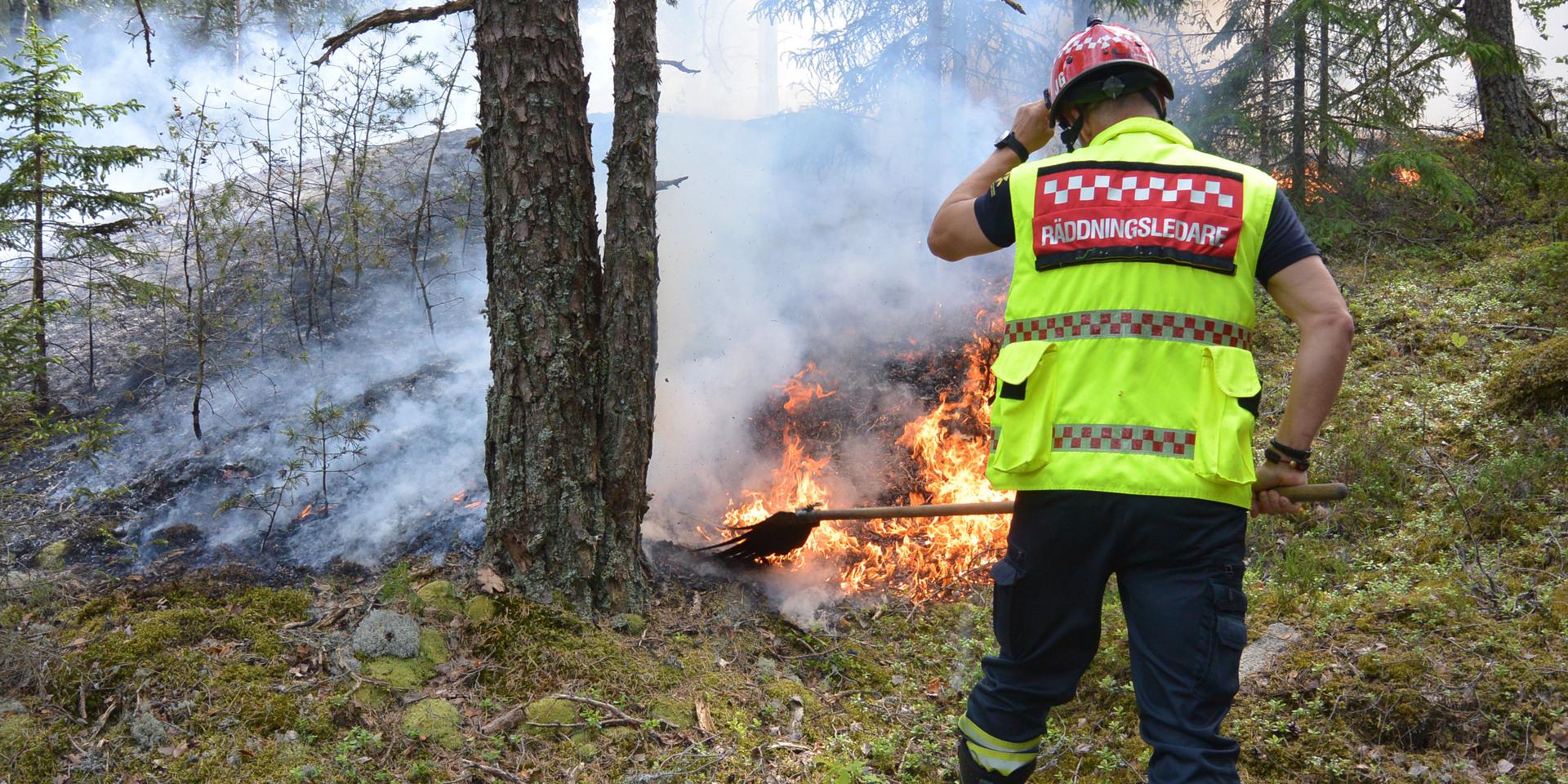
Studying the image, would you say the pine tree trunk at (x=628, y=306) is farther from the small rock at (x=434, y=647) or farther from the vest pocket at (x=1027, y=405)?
the vest pocket at (x=1027, y=405)

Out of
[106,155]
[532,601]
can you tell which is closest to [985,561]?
[532,601]

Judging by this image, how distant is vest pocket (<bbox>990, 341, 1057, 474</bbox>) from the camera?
8.14 feet

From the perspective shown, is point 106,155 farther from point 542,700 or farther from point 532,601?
point 542,700

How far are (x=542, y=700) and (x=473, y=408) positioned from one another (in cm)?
342

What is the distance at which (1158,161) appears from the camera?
2463 millimetres

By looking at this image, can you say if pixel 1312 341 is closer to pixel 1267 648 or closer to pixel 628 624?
pixel 1267 648

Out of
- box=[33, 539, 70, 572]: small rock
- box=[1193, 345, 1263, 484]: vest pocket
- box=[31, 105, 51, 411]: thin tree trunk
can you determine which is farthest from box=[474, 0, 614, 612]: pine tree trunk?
box=[31, 105, 51, 411]: thin tree trunk

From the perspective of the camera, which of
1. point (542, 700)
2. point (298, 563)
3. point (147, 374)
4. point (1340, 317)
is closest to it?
point (1340, 317)

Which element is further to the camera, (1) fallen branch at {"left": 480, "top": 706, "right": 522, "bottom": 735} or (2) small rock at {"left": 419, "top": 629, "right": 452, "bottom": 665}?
(2) small rock at {"left": 419, "top": 629, "right": 452, "bottom": 665}

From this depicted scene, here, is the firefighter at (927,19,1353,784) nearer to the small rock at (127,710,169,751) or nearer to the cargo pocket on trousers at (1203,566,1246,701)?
the cargo pocket on trousers at (1203,566,1246,701)

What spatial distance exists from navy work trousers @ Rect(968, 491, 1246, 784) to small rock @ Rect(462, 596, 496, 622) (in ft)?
8.42

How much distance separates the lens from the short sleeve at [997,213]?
105 inches

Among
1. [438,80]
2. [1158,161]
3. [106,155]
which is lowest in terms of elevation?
[1158,161]

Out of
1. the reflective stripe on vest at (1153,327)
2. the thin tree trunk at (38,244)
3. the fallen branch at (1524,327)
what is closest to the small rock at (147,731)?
the reflective stripe on vest at (1153,327)
